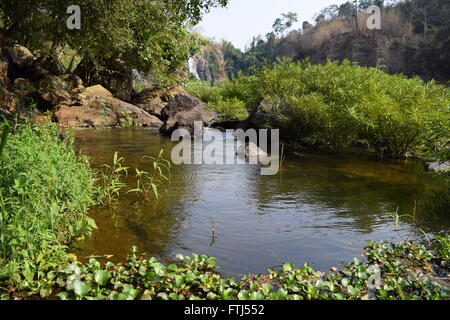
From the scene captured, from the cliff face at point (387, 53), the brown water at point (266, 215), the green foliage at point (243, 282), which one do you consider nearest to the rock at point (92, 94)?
the brown water at point (266, 215)

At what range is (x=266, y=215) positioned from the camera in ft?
17.4

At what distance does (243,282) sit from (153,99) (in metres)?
18.9

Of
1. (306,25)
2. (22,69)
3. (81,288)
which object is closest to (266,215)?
(81,288)

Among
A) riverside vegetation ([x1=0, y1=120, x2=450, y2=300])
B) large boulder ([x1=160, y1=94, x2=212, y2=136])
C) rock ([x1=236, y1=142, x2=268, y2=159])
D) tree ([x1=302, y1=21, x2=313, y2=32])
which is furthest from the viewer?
tree ([x1=302, y1=21, x2=313, y2=32])

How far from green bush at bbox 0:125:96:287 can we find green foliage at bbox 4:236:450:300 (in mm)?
198

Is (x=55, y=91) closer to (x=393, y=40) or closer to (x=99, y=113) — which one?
(x=99, y=113)

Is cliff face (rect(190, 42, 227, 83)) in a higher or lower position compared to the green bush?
higher

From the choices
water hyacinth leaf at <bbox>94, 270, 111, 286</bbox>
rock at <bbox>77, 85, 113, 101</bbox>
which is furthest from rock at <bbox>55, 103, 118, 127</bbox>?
water hyacinth leaf at <bbox>94, 270, 111, 286</bbox>

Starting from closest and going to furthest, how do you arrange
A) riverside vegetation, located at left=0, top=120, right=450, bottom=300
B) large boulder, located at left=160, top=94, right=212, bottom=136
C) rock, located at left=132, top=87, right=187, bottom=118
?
riverside vegetation, located at left=0, top=120, right=450, bottom=300 → large boulder, located at left=160, top=94, right=212, bottom=136 → rock, located at left=132, top=87, right=187, bottom=118

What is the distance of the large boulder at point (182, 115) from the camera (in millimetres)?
14141

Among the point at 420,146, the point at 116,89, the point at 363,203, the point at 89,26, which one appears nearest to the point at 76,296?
the point at 363,203

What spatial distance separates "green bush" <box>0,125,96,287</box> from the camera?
3.07m

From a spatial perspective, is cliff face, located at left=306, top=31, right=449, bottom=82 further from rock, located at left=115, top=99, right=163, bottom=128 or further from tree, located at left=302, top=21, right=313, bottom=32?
rock, located at left=115, top=99, right=163, bottom=128
